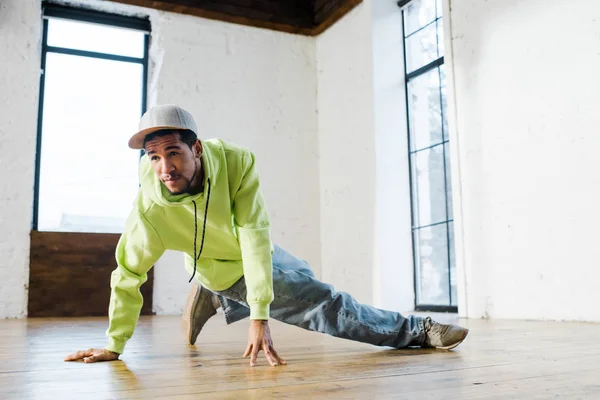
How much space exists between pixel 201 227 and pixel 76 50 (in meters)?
4.31

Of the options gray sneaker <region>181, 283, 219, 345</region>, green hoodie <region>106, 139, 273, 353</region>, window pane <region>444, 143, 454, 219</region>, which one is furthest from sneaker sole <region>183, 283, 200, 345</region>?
window pane <region>444, 143, 454, 219</region>

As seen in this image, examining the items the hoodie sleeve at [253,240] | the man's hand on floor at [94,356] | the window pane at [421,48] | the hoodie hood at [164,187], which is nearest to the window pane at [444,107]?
the window pane at [421,48]

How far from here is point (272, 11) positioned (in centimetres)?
634

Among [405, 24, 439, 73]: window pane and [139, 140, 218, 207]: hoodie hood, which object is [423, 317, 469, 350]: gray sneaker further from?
[405, 24, 439, 73]: window pane

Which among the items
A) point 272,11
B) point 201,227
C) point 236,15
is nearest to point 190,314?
point 201,227

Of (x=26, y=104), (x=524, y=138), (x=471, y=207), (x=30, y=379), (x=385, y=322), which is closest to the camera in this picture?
(x=30, y=379)

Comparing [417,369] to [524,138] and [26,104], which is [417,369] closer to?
[524,138]

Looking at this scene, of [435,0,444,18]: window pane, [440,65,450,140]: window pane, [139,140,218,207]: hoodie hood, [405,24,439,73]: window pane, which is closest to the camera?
[139,140,218,207]: hoodie hood

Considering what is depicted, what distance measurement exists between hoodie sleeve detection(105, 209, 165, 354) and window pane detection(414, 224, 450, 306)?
11.1 ft

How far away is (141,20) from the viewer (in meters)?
5.89

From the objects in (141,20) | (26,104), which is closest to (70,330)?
(26,104)

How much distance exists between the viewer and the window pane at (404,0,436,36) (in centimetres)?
528

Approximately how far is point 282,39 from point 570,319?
4.24 meters

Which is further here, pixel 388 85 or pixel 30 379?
pixel 388 85
